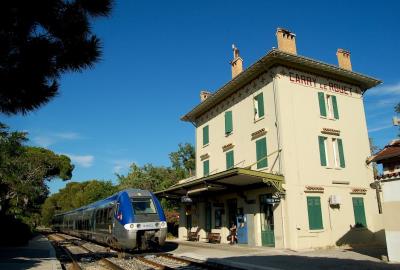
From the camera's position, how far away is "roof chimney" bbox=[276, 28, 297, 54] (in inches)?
735

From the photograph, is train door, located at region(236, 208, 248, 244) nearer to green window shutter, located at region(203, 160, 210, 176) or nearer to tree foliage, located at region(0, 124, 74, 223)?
green window shutter, located at region(203, 160, 210, 176)

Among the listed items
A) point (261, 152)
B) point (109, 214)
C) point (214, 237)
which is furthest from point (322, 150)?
point (109, 214)

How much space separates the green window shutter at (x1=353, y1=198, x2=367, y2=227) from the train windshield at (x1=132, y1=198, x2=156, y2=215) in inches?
396

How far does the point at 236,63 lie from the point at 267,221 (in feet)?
34.4

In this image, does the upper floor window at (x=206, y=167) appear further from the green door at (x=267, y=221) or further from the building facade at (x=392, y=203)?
the building facade at (x=392, y=203)

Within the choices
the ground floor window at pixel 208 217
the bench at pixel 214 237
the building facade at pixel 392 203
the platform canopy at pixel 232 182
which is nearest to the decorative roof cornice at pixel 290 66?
the platform canopy at pixel 232 182

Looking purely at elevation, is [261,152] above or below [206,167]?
below

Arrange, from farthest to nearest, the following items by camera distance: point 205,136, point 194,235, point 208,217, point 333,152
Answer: point 205,136, point 194,235, point 208,217, point 333,152

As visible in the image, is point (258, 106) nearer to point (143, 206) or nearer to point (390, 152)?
point (143, 206)

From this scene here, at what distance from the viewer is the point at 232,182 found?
59.8ft

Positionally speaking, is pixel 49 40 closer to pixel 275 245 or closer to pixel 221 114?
pixel 275 245

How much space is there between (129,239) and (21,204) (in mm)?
22661

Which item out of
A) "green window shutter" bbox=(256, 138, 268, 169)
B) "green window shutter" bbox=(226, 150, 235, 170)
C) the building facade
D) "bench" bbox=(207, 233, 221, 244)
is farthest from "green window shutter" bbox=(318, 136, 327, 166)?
"bench" bbox=(207, 233, 221, 244)

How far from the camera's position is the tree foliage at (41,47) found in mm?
7281
